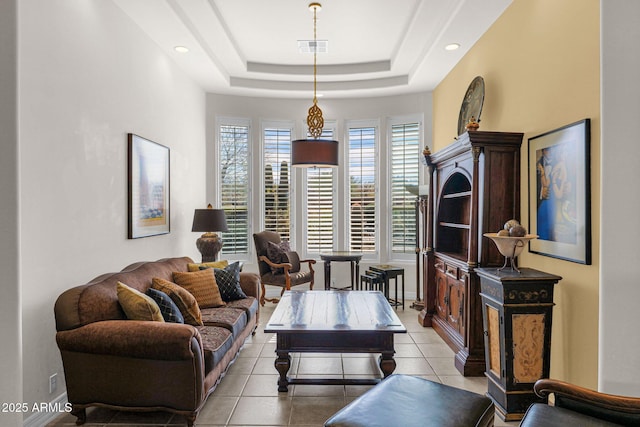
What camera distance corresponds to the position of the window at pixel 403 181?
6.35 metres

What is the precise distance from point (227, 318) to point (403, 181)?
3.92 m

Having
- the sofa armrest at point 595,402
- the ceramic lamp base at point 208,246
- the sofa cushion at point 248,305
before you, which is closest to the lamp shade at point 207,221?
the ceramic lamp base at point 208,246

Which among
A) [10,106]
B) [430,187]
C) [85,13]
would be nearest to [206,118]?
[85,13]

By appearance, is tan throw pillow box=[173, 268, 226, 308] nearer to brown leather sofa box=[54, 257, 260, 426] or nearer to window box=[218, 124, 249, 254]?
brown leather sofa box=[54, 257, 260, 426]

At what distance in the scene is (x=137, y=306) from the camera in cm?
278

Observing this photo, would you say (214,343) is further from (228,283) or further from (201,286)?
(228,283)

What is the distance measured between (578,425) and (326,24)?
437 cm

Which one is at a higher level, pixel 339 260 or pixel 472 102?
pixel 472 102

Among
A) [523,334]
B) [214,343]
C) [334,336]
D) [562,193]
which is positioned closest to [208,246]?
[214,343]

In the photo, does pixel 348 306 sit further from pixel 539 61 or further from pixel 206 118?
pixel 206 118

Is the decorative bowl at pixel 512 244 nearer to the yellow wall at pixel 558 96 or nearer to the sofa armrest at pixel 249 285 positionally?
the yellow wall at pixel 558 96

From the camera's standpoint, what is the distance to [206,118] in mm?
6273

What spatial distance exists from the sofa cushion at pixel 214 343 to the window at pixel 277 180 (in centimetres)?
336
